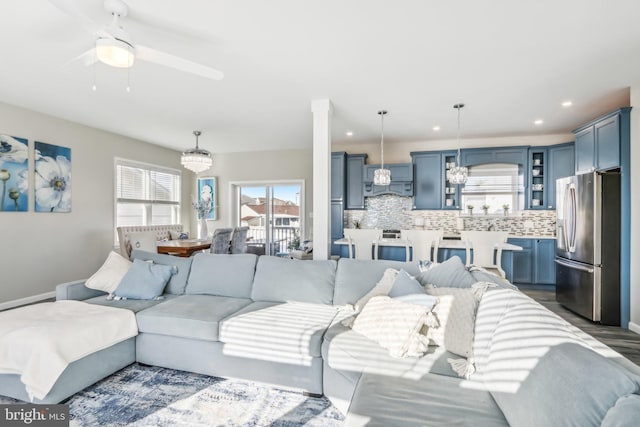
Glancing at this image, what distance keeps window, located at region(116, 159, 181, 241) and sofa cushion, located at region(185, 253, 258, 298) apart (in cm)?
344

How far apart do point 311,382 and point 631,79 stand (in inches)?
168

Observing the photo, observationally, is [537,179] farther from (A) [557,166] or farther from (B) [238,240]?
(B) [238,240]

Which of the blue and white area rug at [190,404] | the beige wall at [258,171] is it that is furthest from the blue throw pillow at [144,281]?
the beige wall at [258,171]

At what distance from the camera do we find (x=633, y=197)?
3273mm

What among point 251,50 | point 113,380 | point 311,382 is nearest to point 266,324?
point 311,382

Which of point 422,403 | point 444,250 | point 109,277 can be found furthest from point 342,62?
point 109,277

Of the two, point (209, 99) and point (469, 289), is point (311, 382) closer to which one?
point (469, 289)

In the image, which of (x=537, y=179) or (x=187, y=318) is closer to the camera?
(x=187, y=318)

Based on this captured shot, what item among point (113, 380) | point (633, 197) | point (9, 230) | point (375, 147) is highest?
point (375, 147)

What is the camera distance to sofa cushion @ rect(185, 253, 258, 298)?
283 centimetres

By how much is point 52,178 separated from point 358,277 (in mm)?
4563

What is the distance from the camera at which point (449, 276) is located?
222cm

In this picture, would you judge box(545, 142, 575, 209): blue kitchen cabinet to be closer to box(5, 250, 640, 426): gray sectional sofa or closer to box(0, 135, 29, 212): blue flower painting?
box(5, 250, 640, 426): gray sectional sofa

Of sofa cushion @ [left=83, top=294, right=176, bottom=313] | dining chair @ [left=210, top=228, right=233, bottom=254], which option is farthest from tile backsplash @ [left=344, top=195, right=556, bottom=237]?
sofa cushion @ [left=83, top=294, right=176, bottom=313]
